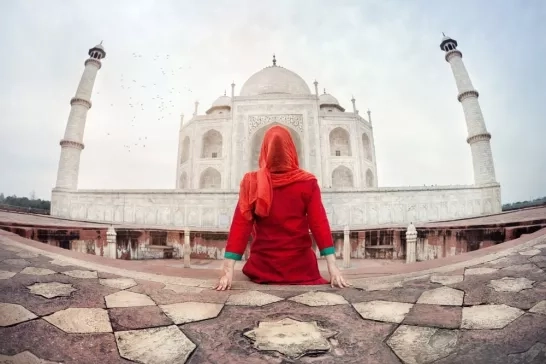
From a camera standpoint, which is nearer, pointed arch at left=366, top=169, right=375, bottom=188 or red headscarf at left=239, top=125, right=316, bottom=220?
red headscarf at left=239, top=125, right=316, bottom=220

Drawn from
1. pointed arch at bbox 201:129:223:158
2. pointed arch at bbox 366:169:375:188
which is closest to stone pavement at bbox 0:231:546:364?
pointed arch at bbox 366:169:375:188

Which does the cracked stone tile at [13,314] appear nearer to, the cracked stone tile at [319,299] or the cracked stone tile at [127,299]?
the cracked stone tile at [127,299]

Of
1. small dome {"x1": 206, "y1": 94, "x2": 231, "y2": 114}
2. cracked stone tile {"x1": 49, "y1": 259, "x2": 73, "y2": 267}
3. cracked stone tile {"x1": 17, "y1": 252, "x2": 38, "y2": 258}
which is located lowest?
cracked stone tile {"x1": 49, "y1": 259, "x2": 73, "y2": 267}

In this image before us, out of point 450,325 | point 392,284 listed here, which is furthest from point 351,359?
point 392,284

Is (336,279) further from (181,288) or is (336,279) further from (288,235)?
(181,288)

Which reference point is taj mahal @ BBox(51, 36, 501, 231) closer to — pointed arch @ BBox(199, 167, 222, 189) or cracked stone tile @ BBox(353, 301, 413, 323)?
pointed arch @ BBox(199, 167, 222, 189)

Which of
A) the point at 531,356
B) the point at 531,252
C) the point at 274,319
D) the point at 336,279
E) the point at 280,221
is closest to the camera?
the point at 531,356

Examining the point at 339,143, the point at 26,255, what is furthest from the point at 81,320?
the point at 339,143
